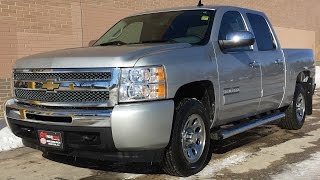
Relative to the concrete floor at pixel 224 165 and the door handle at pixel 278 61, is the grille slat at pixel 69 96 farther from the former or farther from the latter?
the door handle at pixel 278 61

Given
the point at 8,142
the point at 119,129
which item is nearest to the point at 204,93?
the point at 119,129

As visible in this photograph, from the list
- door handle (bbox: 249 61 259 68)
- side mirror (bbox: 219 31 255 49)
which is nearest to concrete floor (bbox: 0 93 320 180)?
door handle (bbox: 249 61 259 68)

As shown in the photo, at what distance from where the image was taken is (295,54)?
24.3 ft

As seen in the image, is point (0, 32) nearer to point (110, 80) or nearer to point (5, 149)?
point (5, 149)

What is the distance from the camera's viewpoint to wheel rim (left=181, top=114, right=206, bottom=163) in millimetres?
4902

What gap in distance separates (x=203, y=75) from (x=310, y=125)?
4.04 meters

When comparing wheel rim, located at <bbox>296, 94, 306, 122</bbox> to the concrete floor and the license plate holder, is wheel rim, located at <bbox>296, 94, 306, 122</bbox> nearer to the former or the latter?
the concrete floor

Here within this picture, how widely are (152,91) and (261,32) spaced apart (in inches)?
116

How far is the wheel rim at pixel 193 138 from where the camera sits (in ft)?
16.1

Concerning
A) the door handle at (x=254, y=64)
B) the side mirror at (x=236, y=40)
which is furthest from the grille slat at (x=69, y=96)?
the door handle at (x=254, y=64)

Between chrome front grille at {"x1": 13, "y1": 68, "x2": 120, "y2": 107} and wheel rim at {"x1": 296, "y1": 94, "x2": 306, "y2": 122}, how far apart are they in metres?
4.41

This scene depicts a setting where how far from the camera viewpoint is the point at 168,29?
18.7 feet

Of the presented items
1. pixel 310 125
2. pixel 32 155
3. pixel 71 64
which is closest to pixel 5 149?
pixel 32 155

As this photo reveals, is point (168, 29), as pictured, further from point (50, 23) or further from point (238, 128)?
point (50, 23)
